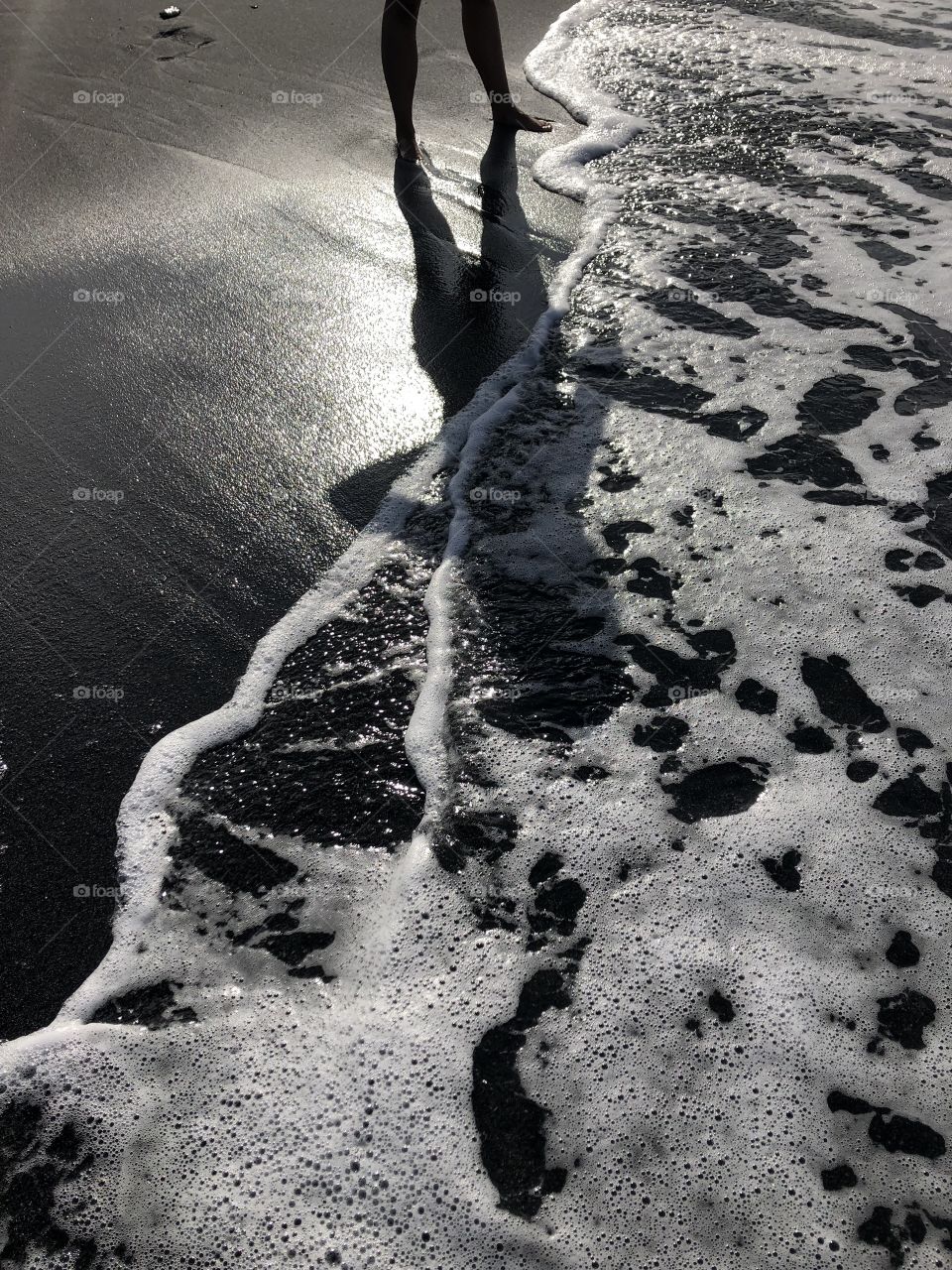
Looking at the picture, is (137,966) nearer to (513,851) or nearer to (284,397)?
(513,851)

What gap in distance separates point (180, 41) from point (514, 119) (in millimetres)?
2461

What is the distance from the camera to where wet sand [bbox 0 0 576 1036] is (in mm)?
2240

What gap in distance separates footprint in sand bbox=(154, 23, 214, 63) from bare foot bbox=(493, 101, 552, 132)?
2134 millimetres

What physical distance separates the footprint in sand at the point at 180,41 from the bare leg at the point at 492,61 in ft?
6.50

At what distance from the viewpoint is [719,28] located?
6074mm

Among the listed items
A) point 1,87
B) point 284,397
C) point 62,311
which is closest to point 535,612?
point 284,397

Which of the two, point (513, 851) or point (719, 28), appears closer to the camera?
point (513, 851)

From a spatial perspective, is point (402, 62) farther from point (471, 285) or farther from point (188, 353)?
point (188, 353)

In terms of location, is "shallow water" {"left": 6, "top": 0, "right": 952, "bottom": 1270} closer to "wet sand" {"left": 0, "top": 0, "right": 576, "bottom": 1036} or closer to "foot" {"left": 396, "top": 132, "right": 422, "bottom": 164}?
"wet sand" {"left": 0, "top": 0, "right": 576, "bottom": 1036}

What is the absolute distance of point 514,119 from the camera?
4789 mm

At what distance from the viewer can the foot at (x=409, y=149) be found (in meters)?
4.52

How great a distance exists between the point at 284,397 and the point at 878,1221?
9.17ft

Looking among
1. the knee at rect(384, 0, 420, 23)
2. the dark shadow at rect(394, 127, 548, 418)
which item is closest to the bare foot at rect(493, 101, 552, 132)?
the dark shadow at rect(394, 127, 548, 418)

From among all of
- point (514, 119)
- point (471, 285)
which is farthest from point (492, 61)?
point (471, 285)
